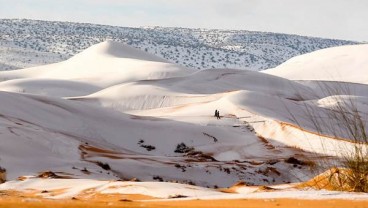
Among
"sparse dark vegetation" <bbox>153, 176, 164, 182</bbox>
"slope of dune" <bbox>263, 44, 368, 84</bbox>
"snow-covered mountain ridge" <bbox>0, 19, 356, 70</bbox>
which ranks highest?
"snow-covered mountain ridge" <bbox>0, 19, 356, 70</bbox>

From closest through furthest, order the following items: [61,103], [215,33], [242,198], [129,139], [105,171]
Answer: [242,198] → [105,171] → [129,139] → [61,103] → [215,33]

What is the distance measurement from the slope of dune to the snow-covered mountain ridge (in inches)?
1973

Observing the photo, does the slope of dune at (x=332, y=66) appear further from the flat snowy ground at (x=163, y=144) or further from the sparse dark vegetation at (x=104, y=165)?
the sparse dark vegetation at (x=104, y=165)

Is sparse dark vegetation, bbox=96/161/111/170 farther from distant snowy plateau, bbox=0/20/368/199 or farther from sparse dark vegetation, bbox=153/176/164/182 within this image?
sparse dark vegetation, bbox=153/176/164/182

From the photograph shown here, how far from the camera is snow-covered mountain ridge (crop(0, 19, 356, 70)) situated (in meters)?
134

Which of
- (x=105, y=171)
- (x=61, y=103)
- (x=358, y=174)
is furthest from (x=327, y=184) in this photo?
(x=61, y=103)

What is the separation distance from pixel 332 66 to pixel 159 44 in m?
76.4

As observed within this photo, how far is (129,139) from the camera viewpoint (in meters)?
24.1

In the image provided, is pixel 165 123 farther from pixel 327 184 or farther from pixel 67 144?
pixel 327 184

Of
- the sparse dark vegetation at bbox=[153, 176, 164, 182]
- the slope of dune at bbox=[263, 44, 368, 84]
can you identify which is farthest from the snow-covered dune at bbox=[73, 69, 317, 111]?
the slope of dune at bbox=[263, 44, 368, 84]

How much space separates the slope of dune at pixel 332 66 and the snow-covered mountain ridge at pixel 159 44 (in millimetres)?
50120

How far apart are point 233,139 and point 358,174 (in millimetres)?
17015

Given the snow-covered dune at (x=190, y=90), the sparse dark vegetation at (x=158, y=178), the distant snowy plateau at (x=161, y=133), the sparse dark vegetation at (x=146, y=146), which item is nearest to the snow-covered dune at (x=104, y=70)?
the distant snowy plateau at (x=161, y=133)

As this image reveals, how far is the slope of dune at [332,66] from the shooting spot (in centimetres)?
7441
